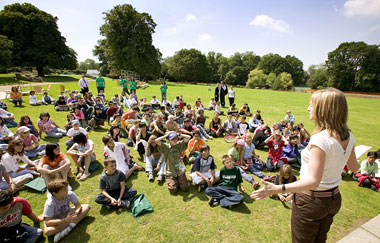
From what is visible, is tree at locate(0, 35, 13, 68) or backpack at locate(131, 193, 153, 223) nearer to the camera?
backpack at locate(131, 193, 153, 223)

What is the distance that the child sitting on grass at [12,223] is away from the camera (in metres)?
2.96

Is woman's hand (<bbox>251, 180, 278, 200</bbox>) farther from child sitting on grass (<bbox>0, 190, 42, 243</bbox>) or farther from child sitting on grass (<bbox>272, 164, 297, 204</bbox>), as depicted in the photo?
child sitting on grass (<bbox>0, 190, 42, 243</bbox>)

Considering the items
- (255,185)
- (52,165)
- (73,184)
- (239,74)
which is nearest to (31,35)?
(52,165)

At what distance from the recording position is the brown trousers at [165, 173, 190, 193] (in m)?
4.80

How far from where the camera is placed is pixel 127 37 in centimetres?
4269

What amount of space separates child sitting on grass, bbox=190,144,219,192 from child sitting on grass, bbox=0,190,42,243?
11.6ft

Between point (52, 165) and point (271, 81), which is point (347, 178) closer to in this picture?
point (52, 165)

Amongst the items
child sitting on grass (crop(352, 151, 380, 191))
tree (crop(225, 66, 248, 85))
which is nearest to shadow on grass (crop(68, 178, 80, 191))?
child sitting on grass (crop(352, 151, 380, 191))

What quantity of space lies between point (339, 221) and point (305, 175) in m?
3.58

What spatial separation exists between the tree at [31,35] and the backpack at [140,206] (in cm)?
4316

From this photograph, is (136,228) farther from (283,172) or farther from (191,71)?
(191,71)

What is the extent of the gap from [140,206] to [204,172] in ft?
6.50

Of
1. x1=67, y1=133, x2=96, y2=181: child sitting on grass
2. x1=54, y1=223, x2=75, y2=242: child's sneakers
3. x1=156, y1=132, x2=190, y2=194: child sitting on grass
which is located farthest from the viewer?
x1=67, y1=133, x2=96, y2=181: child sitting on grass

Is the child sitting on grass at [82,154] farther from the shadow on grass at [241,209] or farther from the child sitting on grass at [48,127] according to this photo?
the shadow on grass at [241,209]
